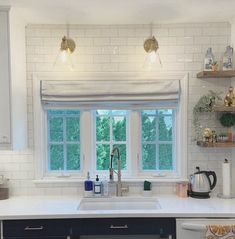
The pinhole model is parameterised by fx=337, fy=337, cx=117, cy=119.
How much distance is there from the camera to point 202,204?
286 centimetres

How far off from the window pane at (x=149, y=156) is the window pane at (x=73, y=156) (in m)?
0.66

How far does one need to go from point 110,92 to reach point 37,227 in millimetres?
1360

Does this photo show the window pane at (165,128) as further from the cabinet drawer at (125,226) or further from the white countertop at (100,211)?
the cabinet drawer at (125,226)

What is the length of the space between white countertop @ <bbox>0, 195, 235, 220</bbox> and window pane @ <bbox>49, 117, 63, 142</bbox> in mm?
598

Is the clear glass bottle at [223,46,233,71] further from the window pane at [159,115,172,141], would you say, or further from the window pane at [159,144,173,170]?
the window pane at [159,144,173,170]

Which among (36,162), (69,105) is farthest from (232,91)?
(36,162)

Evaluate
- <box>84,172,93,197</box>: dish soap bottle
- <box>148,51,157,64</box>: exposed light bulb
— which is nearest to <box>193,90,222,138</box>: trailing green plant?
<box>148,51,157,64</box>: exposed light bulb

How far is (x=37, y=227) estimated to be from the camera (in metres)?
2.62

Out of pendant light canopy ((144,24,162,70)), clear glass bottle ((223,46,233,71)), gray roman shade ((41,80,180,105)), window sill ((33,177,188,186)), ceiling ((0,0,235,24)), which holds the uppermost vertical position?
ceiling ((0,0,235,24))

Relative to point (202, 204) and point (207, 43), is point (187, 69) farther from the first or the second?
point (202, 204)

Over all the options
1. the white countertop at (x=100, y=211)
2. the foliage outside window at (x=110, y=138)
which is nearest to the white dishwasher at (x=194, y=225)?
the white countertop at (x=100, y=211)

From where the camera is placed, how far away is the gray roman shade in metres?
3.20

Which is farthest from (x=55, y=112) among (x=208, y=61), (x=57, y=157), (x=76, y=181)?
(x=208, y=61)

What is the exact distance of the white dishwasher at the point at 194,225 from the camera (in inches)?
101
